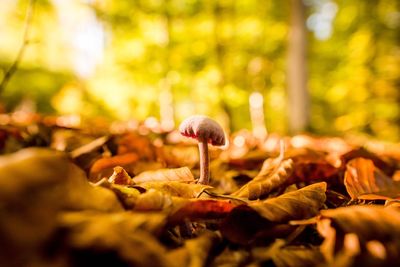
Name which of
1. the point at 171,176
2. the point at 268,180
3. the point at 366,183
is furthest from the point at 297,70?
the point at 171,176

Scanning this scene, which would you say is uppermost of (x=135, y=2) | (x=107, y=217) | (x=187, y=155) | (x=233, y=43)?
(x=135, y=2)

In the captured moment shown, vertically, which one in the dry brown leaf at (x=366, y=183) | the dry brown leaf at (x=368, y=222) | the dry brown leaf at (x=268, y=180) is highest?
the dry brown leaf at (x=368, y=222)

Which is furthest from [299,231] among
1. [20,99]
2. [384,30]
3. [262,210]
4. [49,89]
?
[49,89]

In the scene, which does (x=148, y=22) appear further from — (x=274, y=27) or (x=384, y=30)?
(x=384, y=30)

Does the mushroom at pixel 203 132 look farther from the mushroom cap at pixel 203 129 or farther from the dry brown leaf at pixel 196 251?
the dry brown leaf at pixel 196 251

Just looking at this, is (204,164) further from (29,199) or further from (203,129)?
(29,199)

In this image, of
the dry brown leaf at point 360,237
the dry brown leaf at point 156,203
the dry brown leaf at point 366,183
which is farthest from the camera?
the dry brown leaf at point 366,183

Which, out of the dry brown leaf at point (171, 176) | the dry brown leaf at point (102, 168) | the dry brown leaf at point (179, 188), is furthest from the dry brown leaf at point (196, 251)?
Answer: the dry brown leaf at point (102, 168)
